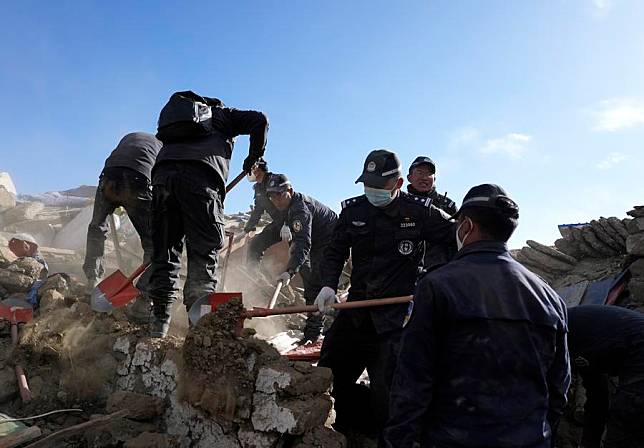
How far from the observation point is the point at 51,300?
3688 millimetres

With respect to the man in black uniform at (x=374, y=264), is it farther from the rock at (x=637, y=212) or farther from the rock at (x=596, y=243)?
the rock at (x=596, y=243)

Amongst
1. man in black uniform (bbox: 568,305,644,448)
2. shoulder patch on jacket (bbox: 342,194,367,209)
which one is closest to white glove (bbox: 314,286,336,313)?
shoulder patch on jacket (bbox: 342,194,367,209)

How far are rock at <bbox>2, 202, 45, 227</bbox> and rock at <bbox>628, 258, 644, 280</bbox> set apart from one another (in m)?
10.9

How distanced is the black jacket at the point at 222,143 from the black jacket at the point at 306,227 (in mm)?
1699

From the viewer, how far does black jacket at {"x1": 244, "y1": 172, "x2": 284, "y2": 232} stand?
238 inches

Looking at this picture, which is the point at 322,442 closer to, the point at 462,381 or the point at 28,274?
the point at 462,381

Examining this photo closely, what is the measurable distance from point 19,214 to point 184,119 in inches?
356

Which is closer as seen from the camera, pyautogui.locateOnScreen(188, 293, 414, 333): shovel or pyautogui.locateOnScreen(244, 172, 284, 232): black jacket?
pyautogui.locateOnScreen(188, 293, 414, 333): shovel

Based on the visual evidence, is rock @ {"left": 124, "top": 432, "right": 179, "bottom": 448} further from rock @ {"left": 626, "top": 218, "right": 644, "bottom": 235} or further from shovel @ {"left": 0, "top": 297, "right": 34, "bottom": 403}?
rock @ {"left": 626, "top": 218, "right": 644, "bottom": 235}

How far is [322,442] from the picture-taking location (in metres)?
2.22

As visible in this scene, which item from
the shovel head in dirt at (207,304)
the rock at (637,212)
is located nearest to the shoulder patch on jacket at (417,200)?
the shovel head in dirt at (207,304)

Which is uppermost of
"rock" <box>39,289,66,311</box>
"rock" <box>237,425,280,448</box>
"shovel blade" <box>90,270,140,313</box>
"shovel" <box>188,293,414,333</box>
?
"shovel" <box>188,293,414,333</box>

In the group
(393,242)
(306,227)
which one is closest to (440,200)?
(306,227)

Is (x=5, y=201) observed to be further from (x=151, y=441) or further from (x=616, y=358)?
(x=616, y=358)
